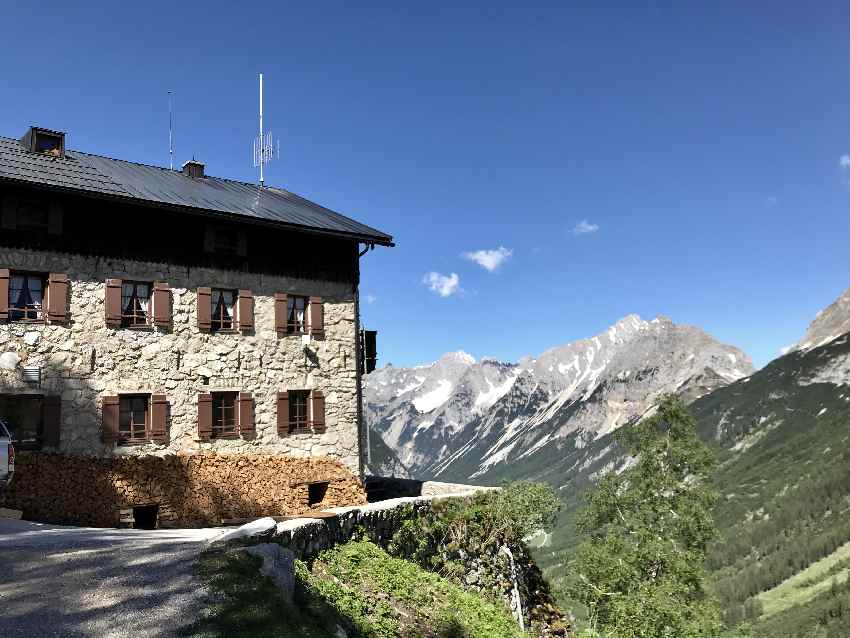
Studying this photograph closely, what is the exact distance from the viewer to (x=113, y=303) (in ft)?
78.1

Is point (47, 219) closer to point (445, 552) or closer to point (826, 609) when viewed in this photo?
point (445, 552)

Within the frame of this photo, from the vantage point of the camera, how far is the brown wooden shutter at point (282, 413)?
2642 cm

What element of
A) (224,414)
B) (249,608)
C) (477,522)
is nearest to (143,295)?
(224,414)

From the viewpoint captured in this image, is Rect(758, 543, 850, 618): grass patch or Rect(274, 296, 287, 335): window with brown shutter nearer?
Rect(274, 296, 287, 335): window with brown shutter

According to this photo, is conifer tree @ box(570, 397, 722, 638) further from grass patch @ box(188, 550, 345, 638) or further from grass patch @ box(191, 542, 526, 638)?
grass patch @ box(188, 550, 345, 638)

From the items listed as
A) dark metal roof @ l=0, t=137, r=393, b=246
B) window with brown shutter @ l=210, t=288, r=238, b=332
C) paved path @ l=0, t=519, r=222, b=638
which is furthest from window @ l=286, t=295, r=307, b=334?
paved path @ l=0, t=519, r=222, b=638

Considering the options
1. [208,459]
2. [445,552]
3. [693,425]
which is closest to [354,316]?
[208,459]

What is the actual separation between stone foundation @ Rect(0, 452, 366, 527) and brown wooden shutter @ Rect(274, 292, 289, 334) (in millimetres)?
5058

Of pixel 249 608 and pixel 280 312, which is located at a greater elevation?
pixel 280 312

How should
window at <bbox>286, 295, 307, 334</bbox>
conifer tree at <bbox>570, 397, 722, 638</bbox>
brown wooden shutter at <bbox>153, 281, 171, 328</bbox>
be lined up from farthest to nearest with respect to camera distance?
Answer: conifer tree at <bbox>570, 397, 722, 638</bbox>
window at <bbox>286, 295, 307, 334</bbox>
brown wooden shutter at <bbox>153, 281, 171, 328</bbox>

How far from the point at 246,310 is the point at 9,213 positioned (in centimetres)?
857

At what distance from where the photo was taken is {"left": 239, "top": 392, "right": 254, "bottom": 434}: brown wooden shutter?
1011 inches

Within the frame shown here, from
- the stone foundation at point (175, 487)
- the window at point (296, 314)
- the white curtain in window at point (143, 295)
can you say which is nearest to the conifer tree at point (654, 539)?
the stone foundation at point (175, 487)

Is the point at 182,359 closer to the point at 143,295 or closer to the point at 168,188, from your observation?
the point at 143,295
